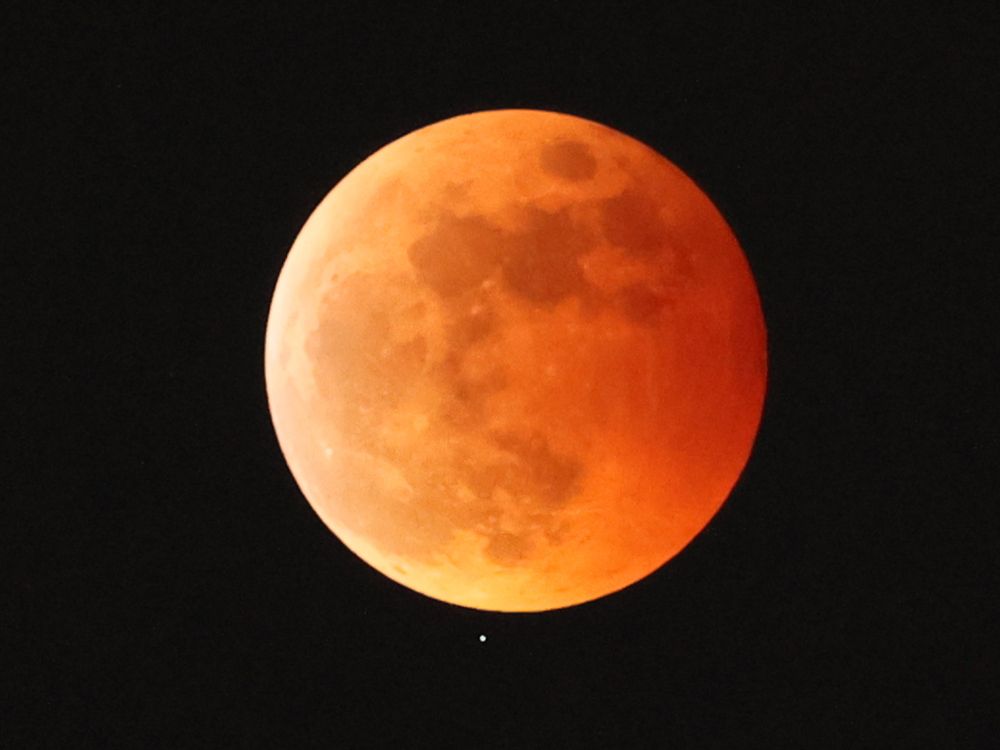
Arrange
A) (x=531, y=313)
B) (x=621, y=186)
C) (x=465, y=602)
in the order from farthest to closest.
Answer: (x=465, y=602)
(x=621, y=186)
(x=531, y=313)

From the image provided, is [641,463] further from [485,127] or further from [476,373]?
[485,127]

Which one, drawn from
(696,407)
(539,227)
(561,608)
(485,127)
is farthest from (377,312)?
(561,608)

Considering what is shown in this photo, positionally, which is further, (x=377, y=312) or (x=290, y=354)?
(x=290, y=354)

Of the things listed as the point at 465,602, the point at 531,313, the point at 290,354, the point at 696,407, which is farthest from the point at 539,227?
the point at 465,602

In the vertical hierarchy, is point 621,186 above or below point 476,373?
above

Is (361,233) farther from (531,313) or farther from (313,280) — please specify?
(531,313)

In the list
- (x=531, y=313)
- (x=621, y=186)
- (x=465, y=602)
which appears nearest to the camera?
(x=531, y=313)

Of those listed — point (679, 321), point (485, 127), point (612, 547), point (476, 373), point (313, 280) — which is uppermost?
point (485, 127)
